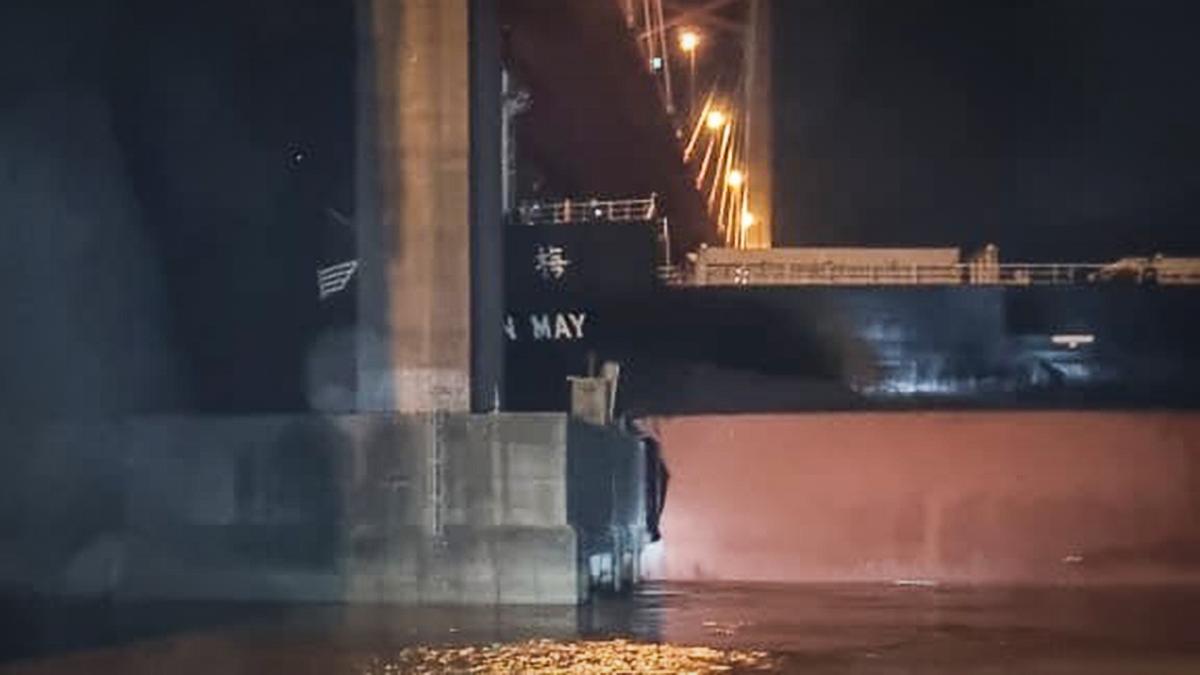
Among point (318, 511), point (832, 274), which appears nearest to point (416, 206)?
point (318, 511)

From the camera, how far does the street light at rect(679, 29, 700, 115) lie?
54.3 m

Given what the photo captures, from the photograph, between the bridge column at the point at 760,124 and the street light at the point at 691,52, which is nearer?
the bridge column at the point at 760,124

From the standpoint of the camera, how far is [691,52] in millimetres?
56656

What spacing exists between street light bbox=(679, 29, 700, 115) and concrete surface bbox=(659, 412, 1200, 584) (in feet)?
85.4

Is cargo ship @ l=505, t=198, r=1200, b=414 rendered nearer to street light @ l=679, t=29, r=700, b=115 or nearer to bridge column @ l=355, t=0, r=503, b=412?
bridge column @ l=355, t=0, r=503, b=412

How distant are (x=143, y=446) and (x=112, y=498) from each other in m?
0.95

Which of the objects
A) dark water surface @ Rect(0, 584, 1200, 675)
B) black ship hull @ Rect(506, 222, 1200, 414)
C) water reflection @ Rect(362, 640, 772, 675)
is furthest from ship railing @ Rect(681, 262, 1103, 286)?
water reflection @ Rect(362, 640, 772, 675)

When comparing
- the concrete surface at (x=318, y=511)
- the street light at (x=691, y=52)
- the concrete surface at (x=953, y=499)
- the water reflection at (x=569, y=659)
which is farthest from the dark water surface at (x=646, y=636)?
the street light at (x=691, y=52)

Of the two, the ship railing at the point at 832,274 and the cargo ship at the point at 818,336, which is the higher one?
the ship railing at the point at 832,274

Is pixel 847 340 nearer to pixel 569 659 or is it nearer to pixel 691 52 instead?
pixel 569 659

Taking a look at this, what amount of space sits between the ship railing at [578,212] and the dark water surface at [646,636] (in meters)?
8.12

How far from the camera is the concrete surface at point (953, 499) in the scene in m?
29.8

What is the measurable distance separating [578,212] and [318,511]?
1194cm

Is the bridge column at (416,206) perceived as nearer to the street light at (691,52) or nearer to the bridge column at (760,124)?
the bridge column at (760,124)
